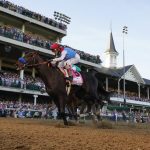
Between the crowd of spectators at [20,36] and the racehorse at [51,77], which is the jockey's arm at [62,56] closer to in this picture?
the racehorse at [51,77]

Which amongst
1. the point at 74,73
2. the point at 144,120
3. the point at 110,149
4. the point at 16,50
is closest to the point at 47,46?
the point at 16,50

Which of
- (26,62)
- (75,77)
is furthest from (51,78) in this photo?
(75,77)

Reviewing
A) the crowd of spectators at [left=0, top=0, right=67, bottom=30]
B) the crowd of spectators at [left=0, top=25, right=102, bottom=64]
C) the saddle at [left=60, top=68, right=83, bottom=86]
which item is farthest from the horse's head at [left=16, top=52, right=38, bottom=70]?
the crowd of spectators at [left=0, top=0, right=67, bottom=30]

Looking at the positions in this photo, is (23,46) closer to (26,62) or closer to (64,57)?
(26,62)

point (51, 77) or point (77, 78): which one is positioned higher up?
point (77, 78)

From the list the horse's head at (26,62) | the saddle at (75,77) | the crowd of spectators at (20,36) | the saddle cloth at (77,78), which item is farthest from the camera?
the crowd of spectators at (20,36)

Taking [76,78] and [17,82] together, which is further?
[17,82]

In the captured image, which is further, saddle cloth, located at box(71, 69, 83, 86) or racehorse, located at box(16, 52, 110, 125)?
saddle cloth, located at box(71, 69, 83, 86)

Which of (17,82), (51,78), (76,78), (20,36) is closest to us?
(51,78)

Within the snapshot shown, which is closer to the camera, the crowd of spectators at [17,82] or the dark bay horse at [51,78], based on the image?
the dark bay horse at [51,78]

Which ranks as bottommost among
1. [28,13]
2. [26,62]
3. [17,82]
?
[26,62]

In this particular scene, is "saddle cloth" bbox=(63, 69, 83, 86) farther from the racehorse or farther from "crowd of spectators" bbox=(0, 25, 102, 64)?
"crowd of spectators" bbox=(0, 25, 102, 64)

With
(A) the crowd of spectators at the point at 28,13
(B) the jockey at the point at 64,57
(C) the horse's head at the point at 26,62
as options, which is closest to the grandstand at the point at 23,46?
(A) the crowd of spectators at the point at 28,13

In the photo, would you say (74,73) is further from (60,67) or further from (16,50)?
(16,50)
